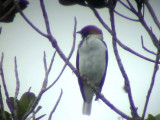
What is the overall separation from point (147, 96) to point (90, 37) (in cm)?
317

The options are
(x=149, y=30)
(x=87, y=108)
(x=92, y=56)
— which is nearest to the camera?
(x=149, y=30)

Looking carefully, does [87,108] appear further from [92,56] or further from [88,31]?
[88,31]

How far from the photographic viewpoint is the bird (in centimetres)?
456

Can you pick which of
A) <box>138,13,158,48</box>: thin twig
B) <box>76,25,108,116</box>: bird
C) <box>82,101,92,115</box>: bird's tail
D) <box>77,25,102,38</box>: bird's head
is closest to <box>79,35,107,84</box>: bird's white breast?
<box>76,25,108,116</box>: bird

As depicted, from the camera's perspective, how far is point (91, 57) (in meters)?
4.57

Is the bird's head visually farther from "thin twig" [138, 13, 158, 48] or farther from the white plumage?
"thin twig" [138, 13, 158, 48]

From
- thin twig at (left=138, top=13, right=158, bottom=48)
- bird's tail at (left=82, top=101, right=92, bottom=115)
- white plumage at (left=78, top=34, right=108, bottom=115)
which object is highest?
thin twig at (left=138, top=13, right=158, bottom=48)

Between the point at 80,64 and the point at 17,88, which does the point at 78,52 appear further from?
the point at 17,88

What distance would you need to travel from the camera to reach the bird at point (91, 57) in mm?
4559

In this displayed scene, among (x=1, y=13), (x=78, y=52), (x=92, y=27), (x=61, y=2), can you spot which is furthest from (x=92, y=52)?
(x=1, y=13)

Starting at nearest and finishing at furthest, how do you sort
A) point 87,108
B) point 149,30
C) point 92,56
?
point 149,30
point 92,56
point 87,108

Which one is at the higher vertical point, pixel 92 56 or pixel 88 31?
pixel 88 31

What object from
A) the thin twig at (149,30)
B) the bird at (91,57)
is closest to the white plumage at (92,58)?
the bird at (91,57)

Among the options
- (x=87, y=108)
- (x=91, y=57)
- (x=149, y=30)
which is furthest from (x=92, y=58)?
(x=149, y=30)
